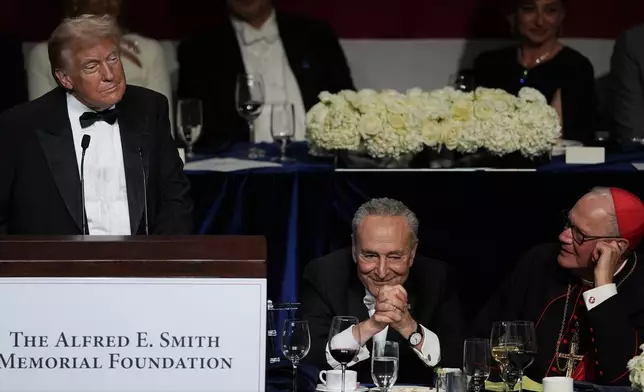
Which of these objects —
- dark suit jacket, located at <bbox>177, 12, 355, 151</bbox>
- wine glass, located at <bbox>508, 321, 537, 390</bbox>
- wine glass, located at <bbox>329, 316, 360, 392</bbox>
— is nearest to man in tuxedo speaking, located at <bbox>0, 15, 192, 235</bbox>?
wine glass, located at <bbox>329, 316, 360, 392</bbox>

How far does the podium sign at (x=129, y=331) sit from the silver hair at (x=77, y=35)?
1.29m

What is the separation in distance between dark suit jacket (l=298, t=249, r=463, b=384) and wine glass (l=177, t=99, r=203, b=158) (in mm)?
1135

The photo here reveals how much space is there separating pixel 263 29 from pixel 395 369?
342 centimetres

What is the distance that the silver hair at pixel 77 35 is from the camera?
3330 mm

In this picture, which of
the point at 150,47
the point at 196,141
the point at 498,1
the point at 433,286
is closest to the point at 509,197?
the point at 433,286

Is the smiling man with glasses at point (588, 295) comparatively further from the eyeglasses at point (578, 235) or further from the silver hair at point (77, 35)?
the silver hair at point (77, 35)

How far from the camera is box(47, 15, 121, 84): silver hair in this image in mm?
3330

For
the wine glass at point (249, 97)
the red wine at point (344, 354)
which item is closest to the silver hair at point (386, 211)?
the red wine at point (344, 354)

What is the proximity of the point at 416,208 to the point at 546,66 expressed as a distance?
5.25ft

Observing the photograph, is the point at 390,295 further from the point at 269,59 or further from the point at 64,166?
the point at 269,59

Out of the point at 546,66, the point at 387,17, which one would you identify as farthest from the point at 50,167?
the point at 387,17

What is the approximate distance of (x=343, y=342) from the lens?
2691mm

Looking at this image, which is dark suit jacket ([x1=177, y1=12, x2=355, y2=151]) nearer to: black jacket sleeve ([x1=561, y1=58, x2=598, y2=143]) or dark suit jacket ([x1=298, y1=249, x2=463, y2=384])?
black jacket sleeve ([x1=561, y1=58, x2=598, y2=143])

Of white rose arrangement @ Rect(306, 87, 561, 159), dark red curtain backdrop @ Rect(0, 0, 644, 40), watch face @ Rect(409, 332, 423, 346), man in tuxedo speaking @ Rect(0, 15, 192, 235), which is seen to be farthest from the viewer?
dark red curtain backdrop @ Rect(0, 0, 644, 40)
